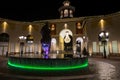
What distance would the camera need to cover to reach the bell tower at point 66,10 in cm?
4141

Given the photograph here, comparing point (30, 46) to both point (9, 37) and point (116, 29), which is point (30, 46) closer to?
point (9, 37)

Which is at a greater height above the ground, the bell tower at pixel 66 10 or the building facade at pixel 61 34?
the bell tower at pixel 66 10

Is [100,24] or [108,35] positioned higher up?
[100,24]

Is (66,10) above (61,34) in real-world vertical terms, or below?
above

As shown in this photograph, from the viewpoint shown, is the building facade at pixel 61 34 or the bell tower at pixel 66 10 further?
the bell tower at pixel 66 10

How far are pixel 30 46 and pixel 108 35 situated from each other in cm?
2107

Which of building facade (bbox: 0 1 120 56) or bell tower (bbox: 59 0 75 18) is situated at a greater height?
bell tower (bbox: 59 0 75 18)

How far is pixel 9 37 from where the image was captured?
3369cm

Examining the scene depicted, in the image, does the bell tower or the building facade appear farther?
the bell tower

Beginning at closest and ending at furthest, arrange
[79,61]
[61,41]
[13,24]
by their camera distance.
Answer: [79,61] < [13,24] < [61,41]

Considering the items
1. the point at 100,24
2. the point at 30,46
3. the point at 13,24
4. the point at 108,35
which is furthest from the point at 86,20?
the point at 13,24

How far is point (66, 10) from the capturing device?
41.8 meters

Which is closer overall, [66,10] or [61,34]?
[61,34]

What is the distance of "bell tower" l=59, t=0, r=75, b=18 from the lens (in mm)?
41406
